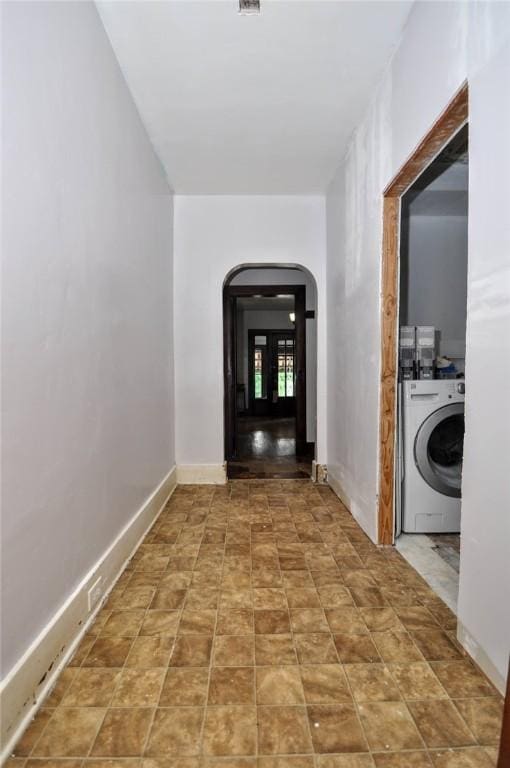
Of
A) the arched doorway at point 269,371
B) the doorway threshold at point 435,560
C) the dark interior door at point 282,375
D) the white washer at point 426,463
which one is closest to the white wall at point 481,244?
the doorway threshold at point 435,560

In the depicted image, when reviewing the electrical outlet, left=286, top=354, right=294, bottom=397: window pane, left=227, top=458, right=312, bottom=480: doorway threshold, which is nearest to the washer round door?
left=227, top=458, right=312, bottom=480: doorway threshold

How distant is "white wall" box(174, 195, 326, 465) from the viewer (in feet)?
12.3

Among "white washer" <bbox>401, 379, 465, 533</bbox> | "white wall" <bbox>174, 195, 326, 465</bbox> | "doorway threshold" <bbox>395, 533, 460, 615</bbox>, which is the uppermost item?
"white wall" <bbox>174, 195, 326, 465</bbox>

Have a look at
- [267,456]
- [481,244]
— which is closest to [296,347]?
[267,456]

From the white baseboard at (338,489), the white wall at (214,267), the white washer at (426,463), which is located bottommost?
the white baseboard at (338,489)

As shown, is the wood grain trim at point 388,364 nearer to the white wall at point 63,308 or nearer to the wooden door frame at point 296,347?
the white wall at point 63,308

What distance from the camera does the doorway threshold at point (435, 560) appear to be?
1882mm

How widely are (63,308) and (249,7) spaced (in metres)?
1.60

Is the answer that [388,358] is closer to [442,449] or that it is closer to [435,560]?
[442,449]

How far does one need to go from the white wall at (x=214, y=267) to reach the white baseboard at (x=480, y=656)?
91.0 inches

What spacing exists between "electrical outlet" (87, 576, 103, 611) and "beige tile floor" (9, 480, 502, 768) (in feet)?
0.29

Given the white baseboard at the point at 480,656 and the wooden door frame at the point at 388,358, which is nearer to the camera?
the white baseboard at the point at 480,656

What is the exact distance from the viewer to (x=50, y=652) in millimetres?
1323

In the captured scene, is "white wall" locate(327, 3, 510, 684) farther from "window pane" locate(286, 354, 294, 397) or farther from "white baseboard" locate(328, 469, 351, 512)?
"window pane" locate(286, 354, 294, 397)
